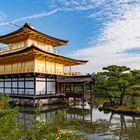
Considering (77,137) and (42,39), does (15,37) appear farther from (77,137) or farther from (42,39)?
(77,137)

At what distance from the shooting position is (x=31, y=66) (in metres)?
31.8

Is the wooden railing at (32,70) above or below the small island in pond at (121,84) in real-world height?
above

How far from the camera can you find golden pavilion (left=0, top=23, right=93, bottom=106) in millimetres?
31186

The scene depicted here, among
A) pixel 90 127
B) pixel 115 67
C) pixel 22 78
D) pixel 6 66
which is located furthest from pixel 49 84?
pixel 90 127

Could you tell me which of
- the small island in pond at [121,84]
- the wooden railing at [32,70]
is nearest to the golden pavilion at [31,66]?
the wooden railing at [32,70]

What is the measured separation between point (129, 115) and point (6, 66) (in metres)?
22.0

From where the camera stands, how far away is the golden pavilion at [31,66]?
31.2 meters

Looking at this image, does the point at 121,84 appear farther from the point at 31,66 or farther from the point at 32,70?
the point at 31,66

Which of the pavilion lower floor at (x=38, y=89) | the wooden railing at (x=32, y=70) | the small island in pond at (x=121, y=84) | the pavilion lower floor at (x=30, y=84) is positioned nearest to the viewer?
the small island in pond at (x=121, y=84)

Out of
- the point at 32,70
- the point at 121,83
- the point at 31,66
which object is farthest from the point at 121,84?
the point at 31,66

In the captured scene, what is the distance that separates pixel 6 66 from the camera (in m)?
36.5

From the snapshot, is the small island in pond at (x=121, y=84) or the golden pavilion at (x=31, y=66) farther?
the golden pavilion at (x=31, y=66)

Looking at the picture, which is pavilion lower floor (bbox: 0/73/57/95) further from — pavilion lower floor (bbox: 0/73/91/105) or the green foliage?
the green foliage

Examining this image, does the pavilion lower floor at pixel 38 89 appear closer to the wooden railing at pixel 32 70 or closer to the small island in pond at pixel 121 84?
the wooden railing at pixel 32 70
